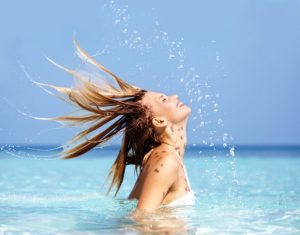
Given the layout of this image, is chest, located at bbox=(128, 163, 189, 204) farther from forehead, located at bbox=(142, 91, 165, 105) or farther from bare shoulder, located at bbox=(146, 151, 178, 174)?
forehead, located at bbox=(142, 91, 165, 105)

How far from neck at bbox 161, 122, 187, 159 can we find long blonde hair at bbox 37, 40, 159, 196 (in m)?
0.08

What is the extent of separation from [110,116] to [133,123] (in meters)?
0.20

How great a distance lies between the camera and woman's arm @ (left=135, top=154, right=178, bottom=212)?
508 cm

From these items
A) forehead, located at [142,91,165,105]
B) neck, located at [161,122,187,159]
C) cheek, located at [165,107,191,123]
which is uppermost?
forehead, located at [142,91,165,105]

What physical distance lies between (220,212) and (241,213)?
6.7 inches

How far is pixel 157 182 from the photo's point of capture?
517 cm

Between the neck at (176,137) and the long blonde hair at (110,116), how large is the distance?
84mm

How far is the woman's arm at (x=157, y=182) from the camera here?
200 inches

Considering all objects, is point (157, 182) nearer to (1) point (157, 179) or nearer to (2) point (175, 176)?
(1) point (157, 179)

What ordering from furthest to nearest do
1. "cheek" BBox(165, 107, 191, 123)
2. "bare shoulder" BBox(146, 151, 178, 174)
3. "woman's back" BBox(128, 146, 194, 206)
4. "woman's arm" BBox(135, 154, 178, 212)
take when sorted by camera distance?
"cheek" BBox(165, 107, 191, 123)
"woman's back" BBox(128, 146, 194, 206)
"bare shoulder" BBox(146, 151, 178, 174)
"woman's arm" BBox(135, 154, 178, 212)

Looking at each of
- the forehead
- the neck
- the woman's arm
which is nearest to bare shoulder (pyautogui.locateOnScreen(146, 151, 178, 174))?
the woman's arm

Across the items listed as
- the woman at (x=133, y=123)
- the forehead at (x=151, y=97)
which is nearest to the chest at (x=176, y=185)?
the woman at (x=133, y=123)

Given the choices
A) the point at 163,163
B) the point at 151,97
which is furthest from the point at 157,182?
the point at 151,97

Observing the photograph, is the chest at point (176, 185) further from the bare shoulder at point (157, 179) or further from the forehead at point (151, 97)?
the forehead at point (151, 97)
